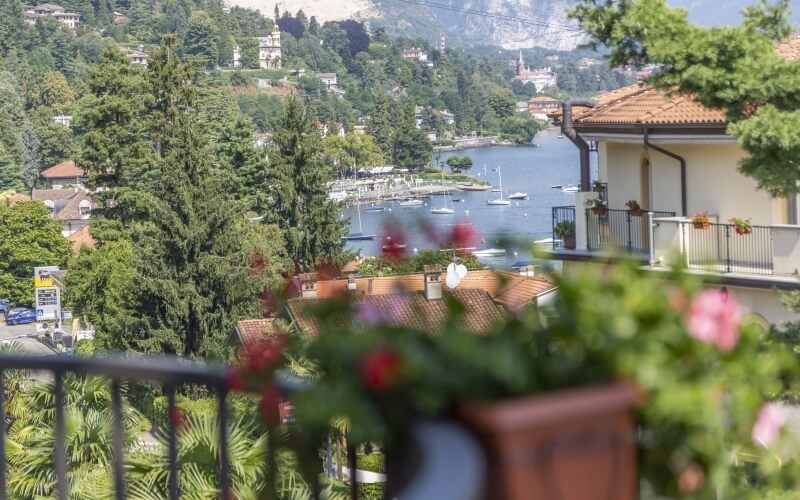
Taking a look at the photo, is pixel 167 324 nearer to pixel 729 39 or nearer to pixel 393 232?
pixel 729 39

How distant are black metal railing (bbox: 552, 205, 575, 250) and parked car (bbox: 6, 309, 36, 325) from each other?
172ft

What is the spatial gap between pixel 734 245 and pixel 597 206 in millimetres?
3033

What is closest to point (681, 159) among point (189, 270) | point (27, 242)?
point (189, 270)

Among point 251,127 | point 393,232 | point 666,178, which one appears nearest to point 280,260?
point 251,127

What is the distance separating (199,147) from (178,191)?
243 cm

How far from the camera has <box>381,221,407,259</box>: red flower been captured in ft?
7.24

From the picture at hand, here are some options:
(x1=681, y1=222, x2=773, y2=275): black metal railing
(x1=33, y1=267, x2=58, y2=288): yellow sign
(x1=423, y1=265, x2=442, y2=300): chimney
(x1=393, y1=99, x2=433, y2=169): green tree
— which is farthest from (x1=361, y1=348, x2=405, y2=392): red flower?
(x1=393, y1=99, x2=433, y2=169): green tree

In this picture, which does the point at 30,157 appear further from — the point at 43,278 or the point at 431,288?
the point at 431,288

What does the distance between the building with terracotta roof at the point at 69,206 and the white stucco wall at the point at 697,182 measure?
69.1m

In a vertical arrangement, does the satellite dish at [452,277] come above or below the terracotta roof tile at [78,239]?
above

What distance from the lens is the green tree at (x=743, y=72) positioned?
9703 mm

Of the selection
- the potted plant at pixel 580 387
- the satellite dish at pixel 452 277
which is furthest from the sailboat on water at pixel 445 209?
the potted plant at pixel 580 387

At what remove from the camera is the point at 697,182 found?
1609 cm

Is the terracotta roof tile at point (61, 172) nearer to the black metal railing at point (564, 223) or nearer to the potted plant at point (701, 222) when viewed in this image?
the black metal railing at point (564, 223)
